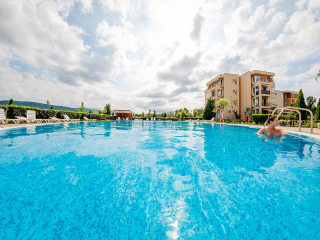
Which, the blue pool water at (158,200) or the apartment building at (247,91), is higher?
the apartment building at (247,91)

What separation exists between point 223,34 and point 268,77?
26.8 metres

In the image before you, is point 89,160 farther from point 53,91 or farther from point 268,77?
point 268,77

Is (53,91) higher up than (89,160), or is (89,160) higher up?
(53,91)

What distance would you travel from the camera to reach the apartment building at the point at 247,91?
30447mm

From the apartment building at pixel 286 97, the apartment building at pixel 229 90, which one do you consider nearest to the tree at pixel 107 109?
the apartment building at pixel 229 90

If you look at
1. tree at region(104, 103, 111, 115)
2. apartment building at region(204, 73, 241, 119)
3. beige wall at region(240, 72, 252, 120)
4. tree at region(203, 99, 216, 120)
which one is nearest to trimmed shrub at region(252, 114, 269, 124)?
tree at region(203, 99, 216, 120)

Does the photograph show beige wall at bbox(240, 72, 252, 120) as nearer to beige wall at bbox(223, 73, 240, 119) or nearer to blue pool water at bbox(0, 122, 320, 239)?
beige wall at bbox(223, 73, 240, 119)

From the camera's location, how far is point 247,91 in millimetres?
32969

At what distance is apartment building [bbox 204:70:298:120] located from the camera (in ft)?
99.9

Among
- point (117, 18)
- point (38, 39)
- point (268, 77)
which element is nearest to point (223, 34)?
point (117, 18)

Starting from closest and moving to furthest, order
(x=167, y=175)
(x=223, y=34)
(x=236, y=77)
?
(x=167, y=175) < (x=223, y=34) < (x=236, y=77)

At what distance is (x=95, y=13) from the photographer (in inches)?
488

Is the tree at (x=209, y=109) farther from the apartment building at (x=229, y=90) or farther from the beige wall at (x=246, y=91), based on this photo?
the beige wall at (x=246, y=91)

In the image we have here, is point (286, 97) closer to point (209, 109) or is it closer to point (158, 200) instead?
point (209, 109)
